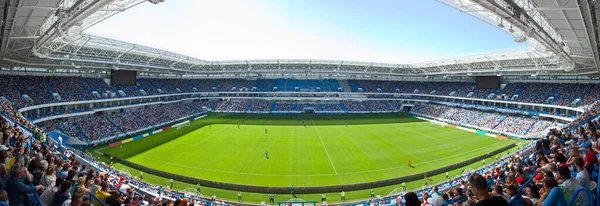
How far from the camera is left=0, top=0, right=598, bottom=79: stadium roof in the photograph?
15.8m

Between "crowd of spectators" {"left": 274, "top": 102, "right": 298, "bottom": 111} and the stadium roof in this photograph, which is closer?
the stadium roof

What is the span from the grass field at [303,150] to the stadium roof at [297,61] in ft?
38.1

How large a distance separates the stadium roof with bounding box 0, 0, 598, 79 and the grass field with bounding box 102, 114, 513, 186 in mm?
11622

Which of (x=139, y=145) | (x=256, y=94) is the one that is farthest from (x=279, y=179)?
(x=256, y=94)

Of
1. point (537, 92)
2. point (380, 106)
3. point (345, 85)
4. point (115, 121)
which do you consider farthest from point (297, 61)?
point (537, 92)

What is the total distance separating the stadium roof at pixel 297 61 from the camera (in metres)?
15.8

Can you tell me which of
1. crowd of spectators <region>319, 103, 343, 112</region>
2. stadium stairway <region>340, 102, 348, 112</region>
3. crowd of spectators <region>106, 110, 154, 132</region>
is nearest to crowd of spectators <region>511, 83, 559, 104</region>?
stadium stairway <region>340, 102, 348, 112</region>

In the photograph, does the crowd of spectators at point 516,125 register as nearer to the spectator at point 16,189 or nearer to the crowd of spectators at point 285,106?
the crowd of spectators at point 285,106

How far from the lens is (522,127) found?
4006 centimetres

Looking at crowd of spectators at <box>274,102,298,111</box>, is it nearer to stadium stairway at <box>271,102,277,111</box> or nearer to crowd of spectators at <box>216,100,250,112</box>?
stadium stairway at <box>271,102,277,111</box>

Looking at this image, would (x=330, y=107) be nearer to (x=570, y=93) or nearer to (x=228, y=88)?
(x=228, y=88)

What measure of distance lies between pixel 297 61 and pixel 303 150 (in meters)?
27.3

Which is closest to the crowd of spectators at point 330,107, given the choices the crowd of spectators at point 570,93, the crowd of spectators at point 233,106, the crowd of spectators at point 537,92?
the crowd of spectators at point 233,106

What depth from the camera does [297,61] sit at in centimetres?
5503
